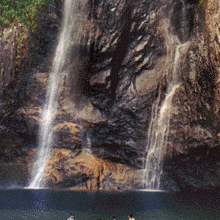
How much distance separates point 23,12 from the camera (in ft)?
90.2

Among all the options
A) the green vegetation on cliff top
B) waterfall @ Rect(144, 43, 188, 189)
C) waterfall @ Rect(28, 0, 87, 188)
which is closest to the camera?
waterfall @ Rect(144, 43, 188, 189)

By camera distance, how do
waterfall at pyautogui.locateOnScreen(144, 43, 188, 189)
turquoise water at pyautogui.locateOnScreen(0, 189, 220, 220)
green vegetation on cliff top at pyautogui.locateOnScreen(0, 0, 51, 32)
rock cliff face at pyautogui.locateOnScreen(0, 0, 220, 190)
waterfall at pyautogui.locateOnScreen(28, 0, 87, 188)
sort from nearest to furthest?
turquoise water at pyautogui.locateOnScreen(0, 189, 220, 220), rock cliff face at pyautogui.locateOnScreen(0, 0, 220, 190), waterfall at pyautogui.locateOnScreen(144, 43, 188, 189), waterfall at pyautogui.locateOnScreen(28, 0, 87, 188), green vegetation on cliff top at pyautogui.locateOnScreen(0, 0, 51, 32)

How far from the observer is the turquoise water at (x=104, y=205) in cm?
1452

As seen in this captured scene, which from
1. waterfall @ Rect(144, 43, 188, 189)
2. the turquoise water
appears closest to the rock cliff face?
waterfall @ Rect(144, 43, 188, 189)

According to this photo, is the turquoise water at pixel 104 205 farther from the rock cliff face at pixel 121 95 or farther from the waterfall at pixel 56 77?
the waterfall at pixel 56 77

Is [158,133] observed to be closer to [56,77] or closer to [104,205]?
[104,205]

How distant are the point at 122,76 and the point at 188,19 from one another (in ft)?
28.5

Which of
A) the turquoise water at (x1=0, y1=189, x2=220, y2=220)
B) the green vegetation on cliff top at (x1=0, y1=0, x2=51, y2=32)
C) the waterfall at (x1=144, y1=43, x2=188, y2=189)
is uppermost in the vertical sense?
the green vegetation on cliff top at (x1=0, y1=0, x2=51, y2=32)

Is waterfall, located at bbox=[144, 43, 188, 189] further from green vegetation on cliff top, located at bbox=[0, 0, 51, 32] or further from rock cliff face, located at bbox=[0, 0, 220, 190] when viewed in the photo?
green vegetation on cliff top, located at bbox=[0, 0, 51, 32]

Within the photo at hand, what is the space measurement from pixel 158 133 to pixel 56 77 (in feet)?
40.2

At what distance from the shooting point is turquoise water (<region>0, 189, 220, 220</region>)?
14.5 m

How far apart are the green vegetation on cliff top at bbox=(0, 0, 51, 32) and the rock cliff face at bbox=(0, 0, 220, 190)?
822 millimetres

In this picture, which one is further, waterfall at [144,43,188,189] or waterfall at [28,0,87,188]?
waterfall at [28,0,87,188]

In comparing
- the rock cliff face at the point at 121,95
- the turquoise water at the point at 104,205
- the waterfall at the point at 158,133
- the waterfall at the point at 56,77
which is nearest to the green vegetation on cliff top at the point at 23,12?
the rock cliff face at the point at 121,95
